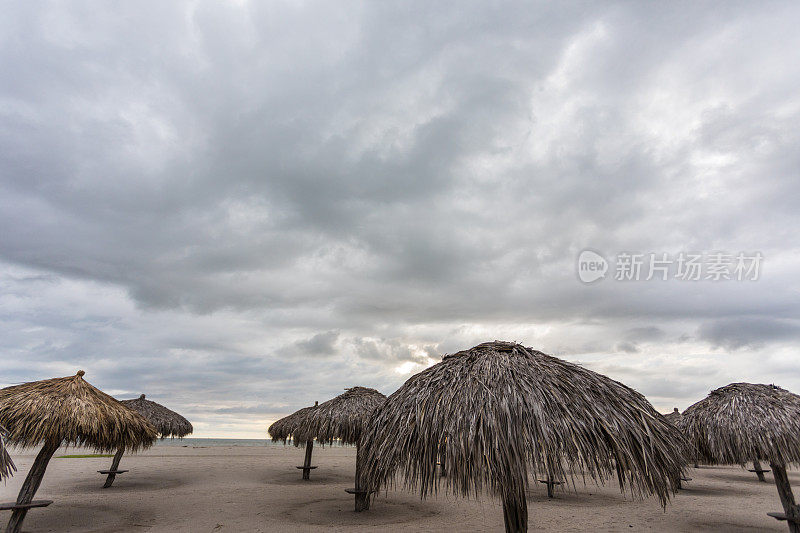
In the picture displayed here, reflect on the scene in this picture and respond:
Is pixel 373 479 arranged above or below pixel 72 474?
above

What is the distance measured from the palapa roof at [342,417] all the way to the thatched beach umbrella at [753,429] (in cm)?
816

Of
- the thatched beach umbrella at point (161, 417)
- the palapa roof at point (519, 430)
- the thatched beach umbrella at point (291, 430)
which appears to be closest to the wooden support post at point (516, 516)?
the palapa roof at point (519, 430)

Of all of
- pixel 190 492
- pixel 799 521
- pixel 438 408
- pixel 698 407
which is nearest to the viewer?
pixel 438 408

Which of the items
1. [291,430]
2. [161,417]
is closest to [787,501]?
[291,430]

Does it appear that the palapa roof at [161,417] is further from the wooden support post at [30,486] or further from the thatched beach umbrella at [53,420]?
the wooden support post at [30,486]

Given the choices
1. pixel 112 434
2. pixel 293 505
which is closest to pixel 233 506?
pixel 293 505

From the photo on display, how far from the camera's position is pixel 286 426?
1645 centimetres

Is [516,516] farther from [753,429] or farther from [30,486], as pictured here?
[30,486]

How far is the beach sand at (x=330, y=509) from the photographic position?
335 inches

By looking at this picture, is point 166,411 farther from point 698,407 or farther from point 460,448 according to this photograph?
point 698,407

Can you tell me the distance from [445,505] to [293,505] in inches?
157

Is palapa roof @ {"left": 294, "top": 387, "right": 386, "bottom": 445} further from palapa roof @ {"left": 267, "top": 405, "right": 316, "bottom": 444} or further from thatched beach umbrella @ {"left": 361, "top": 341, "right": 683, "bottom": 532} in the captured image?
thatched beach umbrella @ {"left": 361, "top": 341, "right": 683, "bottom": 532}

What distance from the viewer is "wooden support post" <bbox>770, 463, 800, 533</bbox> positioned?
23.5 feet

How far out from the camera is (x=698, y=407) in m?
9.55
